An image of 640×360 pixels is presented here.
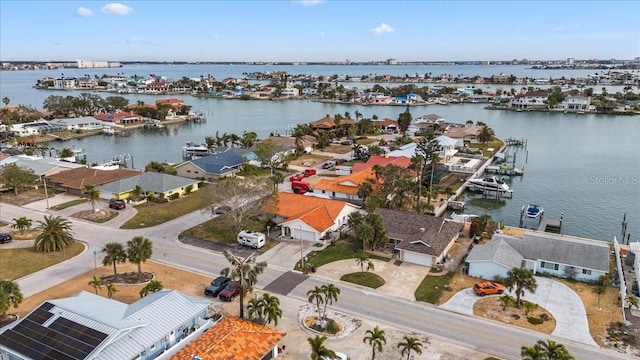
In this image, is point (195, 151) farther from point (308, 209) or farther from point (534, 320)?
point (534, 320)

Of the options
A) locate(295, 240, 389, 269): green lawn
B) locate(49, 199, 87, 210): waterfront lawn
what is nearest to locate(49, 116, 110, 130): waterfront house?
locate(49, 199, 87, 210): waterfront lawn

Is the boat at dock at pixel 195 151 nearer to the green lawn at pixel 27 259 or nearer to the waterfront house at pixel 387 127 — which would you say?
the waterfront house at pixel 387 127

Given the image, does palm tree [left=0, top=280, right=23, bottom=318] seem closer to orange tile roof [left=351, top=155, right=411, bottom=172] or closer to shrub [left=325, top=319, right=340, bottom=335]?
shrub [left=325, top=319, right=340, bottom=335]

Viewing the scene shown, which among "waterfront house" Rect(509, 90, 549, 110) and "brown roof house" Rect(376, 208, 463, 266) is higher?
"waterfront house" Rect(509, 90, 549, 110)

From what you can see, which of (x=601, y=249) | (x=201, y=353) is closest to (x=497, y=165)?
(x=601, y=249)

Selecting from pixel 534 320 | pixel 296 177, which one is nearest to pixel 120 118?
pixel 296 177
